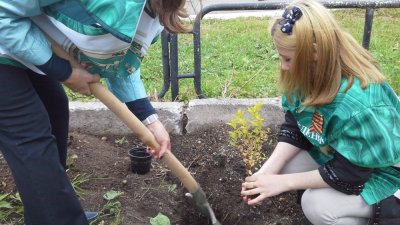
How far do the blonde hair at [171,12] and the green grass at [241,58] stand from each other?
192 centimetres


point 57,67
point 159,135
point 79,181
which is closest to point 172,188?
point 79,181

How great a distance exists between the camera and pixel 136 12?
1.62 metres

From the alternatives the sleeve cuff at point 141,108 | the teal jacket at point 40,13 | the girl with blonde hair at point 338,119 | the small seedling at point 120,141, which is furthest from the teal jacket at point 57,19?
the small seedling at point 120,141

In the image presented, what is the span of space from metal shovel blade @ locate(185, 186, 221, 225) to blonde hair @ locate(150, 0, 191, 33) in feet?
2.91

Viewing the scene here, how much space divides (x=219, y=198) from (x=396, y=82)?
2187mm

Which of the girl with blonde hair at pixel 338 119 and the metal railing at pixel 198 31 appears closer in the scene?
the girl with blonde hair at pixel 338 119

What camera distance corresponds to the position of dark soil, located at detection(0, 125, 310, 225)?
2.57 metres

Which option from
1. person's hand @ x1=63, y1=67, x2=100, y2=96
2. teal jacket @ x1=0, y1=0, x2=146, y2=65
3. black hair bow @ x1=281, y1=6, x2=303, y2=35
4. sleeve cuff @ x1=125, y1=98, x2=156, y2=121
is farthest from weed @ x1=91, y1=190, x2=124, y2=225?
black hair bow @ x1=281, y1=6, x2=303, y2=35

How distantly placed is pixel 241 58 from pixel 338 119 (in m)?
3.13

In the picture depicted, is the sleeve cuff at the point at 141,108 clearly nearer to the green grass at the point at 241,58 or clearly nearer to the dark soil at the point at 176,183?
the dark soil at the point at 176,183

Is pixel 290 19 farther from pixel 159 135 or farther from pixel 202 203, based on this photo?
pixel 202 203

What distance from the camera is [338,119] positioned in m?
1.97

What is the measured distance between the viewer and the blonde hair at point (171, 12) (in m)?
1.76

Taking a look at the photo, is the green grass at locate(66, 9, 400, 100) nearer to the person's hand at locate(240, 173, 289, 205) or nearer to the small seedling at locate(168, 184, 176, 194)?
the small seedling at locate(168, 184, 176, 194)
